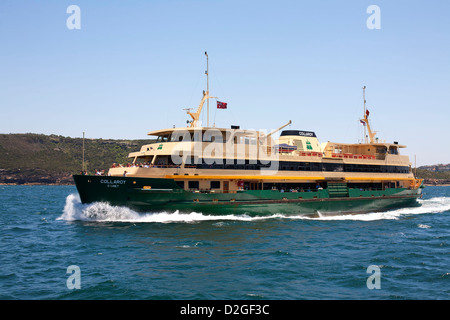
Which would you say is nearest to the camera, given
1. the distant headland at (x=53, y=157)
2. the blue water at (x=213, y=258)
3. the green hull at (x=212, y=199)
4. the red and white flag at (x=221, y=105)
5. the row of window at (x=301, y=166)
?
the blue water at (x=213, y=258)

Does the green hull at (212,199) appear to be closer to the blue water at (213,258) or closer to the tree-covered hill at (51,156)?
the blue water at (213,258)

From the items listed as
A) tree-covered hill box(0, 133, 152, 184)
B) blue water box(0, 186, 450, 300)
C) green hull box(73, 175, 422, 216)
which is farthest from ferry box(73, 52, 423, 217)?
tree-covered hill box(0, 133, 152, 184)

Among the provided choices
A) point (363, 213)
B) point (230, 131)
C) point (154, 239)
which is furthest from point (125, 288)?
point (363, 213)

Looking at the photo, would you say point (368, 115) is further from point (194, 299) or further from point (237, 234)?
point (194, 299)

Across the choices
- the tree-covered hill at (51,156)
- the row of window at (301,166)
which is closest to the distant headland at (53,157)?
the tree-covered hill at (51,156)

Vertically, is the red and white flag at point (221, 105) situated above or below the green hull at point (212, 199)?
above

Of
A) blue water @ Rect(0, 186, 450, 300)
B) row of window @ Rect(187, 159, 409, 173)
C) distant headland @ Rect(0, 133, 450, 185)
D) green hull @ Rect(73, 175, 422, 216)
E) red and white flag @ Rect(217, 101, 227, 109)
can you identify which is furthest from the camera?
distant headland @ Rect(0, 133, 450, 185)

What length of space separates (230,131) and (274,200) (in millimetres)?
7001

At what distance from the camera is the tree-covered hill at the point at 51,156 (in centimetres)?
14438

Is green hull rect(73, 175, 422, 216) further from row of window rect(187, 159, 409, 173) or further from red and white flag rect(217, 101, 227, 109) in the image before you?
red and white flag rect(217, 101, 227, 109)

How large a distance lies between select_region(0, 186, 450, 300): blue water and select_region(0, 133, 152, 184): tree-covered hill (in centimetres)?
11806

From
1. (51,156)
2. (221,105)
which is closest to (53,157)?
(51,156)

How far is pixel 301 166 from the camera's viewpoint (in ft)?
106

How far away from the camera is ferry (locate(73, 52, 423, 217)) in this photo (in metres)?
25.2
